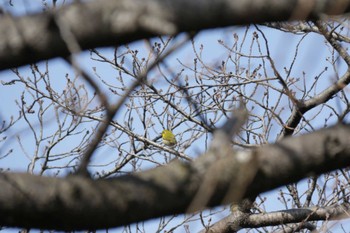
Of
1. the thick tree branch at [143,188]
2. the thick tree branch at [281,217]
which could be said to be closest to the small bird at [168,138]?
the thick tree branch at [281,217]

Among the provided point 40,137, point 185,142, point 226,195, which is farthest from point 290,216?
point 226,195

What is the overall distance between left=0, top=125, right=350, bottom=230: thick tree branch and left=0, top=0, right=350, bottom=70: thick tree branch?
42cm

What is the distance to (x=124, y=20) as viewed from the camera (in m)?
1.76

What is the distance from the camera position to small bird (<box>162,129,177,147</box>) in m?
6.60

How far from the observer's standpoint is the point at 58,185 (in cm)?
171

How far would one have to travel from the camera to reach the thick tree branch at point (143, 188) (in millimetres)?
1666

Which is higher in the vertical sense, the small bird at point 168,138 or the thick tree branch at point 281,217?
the small bird at point 168,138

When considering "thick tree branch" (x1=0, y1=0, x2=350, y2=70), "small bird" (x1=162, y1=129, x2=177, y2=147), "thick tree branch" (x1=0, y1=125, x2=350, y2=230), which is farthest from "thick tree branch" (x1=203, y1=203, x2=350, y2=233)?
"thick tree branch" (x1=0, y1=0, x2=350, y2=70)

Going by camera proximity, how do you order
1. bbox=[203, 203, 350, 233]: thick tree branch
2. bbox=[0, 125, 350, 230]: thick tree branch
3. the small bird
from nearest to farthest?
1. bbox=[0, 125, 350, 230]: thick tree branch
2. bbox=[203, 203, 350, 233]: thick tree branch
3. the small bird

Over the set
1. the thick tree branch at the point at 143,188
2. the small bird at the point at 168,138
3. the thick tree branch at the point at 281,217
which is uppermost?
the small bird at the point at 168,138

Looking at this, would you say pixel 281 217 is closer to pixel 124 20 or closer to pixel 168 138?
pixel 168 138

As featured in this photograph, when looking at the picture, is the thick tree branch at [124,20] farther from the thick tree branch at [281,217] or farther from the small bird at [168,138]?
the small bird at [168,138]

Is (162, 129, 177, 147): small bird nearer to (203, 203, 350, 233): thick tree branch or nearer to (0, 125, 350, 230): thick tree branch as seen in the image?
(203, 203, 350, 233): thick tree branch

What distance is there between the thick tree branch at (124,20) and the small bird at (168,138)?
4.75 m
